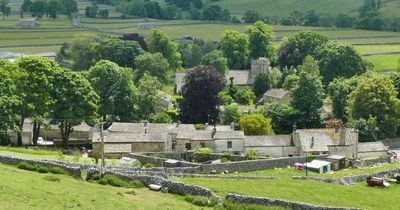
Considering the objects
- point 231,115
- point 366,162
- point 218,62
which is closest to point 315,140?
point 366,162

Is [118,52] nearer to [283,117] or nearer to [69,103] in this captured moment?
[283,117]

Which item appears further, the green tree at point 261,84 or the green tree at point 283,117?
the green tree at point 261,84

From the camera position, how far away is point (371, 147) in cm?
7762

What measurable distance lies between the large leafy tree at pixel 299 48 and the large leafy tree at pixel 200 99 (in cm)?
3751

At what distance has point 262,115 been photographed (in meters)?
88.6

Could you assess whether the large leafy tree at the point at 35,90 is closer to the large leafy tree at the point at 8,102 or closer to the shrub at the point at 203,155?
the large leafy tree at the point at 8,102

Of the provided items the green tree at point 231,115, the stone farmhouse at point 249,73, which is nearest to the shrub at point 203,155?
the green tree at point 231,115

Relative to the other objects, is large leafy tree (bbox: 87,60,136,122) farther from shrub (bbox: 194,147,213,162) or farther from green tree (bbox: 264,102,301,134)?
shrub (bbox: 194,147,213,162)

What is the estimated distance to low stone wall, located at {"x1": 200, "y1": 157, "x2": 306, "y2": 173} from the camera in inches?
2396

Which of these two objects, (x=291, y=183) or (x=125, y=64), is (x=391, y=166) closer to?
(x=291, y=183)

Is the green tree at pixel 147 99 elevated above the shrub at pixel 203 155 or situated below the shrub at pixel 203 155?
above

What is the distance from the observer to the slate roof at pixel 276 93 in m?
109

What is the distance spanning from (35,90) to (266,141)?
21160mm

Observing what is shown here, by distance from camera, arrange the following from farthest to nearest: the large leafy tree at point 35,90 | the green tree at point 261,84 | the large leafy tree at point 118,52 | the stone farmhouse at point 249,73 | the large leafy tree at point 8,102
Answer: the large leafy tree at point 118,52 < the stone farmhouse at point 249,73 < the green tree at point 261,84 < the large leafy tree at point 35,90 < the large leafy tree at point 8,102
